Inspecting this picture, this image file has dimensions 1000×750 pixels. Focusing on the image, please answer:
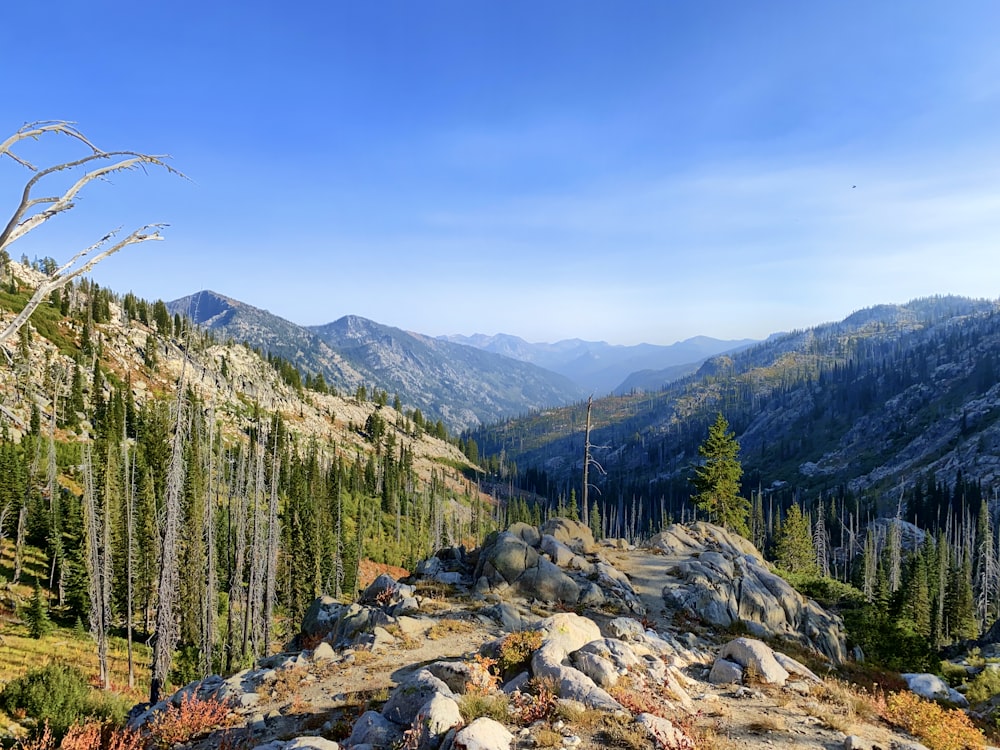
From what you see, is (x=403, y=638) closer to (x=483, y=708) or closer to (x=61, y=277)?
(x=483, y=708)

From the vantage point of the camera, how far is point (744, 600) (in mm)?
29672

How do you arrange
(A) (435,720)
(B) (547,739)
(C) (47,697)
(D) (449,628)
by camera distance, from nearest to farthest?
(B) (547,739) → (A) (435,720) → (C) (47,697) → (D) (449,628)

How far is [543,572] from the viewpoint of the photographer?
26438 mm

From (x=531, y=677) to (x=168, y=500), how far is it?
23.9 metres

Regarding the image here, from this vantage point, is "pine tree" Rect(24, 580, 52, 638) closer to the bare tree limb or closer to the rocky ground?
the rocky ground

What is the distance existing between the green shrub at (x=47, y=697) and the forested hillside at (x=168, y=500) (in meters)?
6.97

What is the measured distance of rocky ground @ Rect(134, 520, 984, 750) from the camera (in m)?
11.1

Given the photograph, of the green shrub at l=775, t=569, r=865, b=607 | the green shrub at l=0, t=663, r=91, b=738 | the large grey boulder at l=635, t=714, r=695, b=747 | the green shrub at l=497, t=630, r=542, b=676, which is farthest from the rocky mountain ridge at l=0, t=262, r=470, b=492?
the large grey boulder at l=635, t=714, r=695, b=747

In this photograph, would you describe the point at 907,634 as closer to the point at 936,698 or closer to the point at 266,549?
the point at 936,698

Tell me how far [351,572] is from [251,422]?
2457 inches

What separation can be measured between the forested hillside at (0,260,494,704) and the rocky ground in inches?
377

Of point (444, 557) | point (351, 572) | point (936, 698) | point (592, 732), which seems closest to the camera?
point (592, 732)

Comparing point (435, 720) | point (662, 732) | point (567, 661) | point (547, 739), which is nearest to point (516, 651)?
point (567, 661)

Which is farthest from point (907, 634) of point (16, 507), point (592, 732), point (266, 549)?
point (16, 507)
